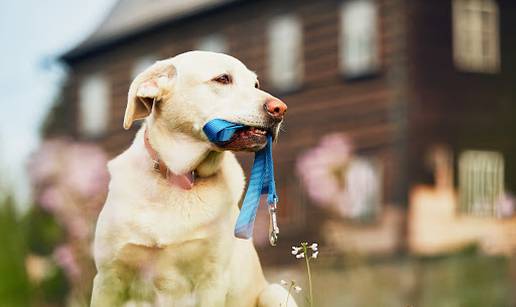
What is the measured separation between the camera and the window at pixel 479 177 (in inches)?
850

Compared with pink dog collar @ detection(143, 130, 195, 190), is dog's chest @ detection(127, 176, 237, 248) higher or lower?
lower

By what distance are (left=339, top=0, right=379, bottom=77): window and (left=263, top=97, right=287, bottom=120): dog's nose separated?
17.9 m

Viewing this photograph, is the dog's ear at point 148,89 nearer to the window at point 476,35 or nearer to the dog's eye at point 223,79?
the dog's eye at point 223,79

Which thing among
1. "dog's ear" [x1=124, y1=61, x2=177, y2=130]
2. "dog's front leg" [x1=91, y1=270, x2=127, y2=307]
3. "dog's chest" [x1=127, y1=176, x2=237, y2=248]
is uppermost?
"dog's ear" [x1=124, y1=61, x2=177, y2=130]

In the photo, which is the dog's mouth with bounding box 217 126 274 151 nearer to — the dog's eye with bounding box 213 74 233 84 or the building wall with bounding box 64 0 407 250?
the dog's eye with bounding box 213 74 233 84

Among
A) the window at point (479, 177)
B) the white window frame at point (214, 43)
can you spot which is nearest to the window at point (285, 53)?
the white window frame at point (214, 43)

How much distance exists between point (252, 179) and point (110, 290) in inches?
23.7

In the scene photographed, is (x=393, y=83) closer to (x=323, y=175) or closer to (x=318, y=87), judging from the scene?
(x=318, y=87)

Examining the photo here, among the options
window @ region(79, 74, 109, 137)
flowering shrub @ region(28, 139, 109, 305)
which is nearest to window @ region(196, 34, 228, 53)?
window @ region(79, 74, 109, 137)

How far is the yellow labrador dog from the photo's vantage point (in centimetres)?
439

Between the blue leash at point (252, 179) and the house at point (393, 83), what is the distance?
589 inches

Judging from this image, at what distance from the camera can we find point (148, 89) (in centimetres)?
448

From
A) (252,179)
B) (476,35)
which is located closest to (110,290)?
(252,179)

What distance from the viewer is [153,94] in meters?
4.48
